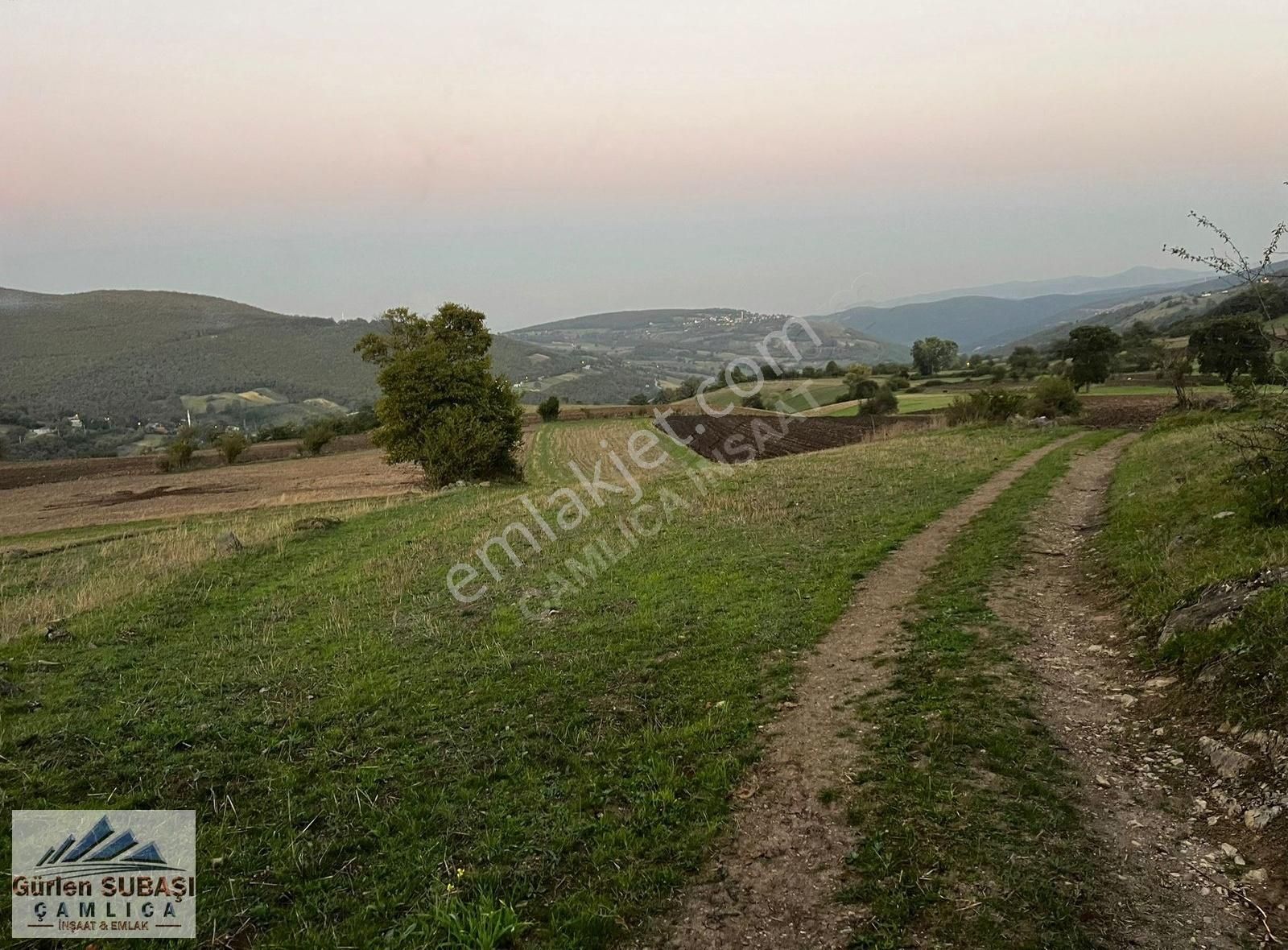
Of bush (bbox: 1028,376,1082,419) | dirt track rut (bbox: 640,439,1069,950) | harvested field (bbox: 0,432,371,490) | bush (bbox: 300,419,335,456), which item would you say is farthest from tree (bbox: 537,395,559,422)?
dirt track rut (bbox: 640,439,1069,950)

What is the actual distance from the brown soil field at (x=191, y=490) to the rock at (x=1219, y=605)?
39.4 metres

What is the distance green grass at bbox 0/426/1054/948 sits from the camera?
5.27 metres

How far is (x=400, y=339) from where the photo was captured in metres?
45.5

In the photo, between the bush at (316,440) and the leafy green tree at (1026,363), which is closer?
the bush at (316,440)

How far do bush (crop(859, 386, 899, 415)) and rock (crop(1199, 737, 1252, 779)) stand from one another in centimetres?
6985

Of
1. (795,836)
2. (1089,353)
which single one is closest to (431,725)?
(795,836)

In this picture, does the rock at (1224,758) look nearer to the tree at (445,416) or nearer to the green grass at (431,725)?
the green grass at (431,725)

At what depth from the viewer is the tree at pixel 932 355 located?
113188 mm

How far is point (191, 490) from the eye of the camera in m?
54.6

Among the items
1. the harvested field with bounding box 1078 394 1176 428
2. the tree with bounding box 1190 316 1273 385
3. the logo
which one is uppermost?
the tree with bounding box 1190 316 1273 385

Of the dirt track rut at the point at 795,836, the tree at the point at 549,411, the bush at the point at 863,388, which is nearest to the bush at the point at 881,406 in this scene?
the bush at the point at 863,388

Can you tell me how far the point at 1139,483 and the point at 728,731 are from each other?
16.4 m

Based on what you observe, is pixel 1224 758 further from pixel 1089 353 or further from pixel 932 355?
pixel 932 355

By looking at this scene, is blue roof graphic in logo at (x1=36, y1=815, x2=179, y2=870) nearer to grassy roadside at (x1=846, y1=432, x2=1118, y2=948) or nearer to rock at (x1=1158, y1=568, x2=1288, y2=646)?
grassy roadside at (x1=846, y1=432, x2=1118, y2=948)
